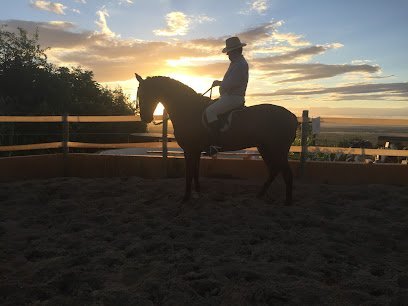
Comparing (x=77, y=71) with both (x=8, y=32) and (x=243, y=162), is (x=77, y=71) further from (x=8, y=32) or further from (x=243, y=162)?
(x=243, y=162)

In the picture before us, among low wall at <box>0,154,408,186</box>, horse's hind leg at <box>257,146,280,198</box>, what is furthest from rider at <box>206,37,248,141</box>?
low wall at <box>0,154,408,186</box>

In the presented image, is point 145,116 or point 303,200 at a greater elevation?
point 145,116

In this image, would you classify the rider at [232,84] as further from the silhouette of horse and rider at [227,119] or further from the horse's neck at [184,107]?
the horse's neck at [184,107]

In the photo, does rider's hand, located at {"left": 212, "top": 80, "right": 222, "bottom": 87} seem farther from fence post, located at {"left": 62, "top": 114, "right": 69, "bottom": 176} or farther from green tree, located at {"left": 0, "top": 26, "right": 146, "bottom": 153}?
green tree, located at {"left": 0, "top": 26, "right": 146, "bottom": 153}

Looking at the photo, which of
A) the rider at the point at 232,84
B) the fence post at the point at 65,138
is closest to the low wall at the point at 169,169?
the fence post at the point at 65,138

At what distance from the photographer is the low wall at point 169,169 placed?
720cm

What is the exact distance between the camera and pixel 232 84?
536 centimetres

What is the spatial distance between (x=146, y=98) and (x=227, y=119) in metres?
1.38

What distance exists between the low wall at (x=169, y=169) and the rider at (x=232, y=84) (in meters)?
2.28

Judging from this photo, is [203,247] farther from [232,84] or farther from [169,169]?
[169,169]

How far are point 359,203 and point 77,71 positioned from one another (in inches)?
964

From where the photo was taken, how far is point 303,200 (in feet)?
19.2

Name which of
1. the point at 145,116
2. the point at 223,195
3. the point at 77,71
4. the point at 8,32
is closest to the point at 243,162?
the point at 223,195

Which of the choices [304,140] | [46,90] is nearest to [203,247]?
[304,140]
